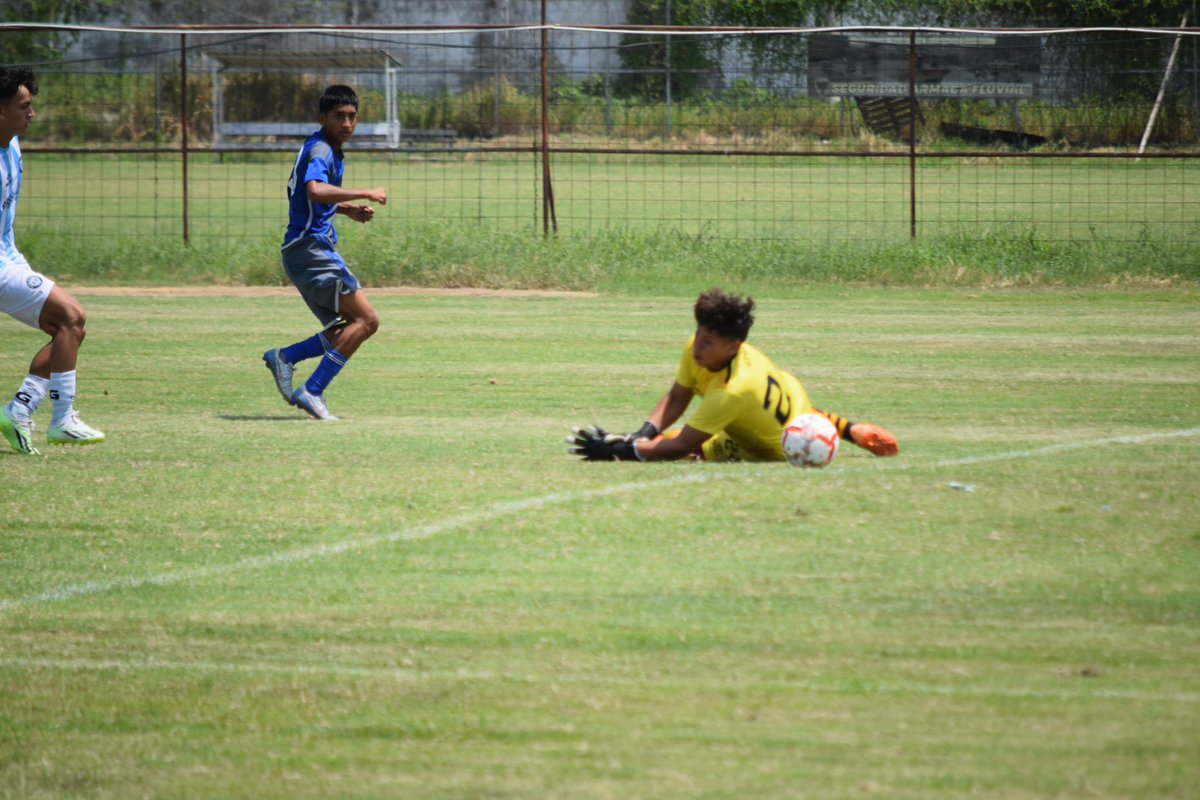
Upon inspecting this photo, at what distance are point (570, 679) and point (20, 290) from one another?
5202 millimetres

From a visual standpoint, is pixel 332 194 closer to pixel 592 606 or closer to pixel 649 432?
pixel 649 432

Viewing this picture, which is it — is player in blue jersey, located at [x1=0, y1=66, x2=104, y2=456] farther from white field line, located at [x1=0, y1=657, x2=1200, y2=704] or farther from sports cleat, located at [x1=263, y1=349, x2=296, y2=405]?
white field line, located at [x1=0, y1=657, x2=1200, y2=704]

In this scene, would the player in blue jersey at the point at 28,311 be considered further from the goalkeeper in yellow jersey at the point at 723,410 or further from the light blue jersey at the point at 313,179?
the goalkeeper in yellow jersey at the point at 723,410

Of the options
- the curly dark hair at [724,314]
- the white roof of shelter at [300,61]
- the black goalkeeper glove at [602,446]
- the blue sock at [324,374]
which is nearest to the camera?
the curly dark hair at [724,314]

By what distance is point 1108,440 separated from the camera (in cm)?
902

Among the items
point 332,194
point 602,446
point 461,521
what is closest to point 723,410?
point 602,446

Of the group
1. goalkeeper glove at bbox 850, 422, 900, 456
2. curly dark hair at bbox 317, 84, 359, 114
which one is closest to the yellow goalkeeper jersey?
goalkeeper glove at bbox 850, 422, 900, 456

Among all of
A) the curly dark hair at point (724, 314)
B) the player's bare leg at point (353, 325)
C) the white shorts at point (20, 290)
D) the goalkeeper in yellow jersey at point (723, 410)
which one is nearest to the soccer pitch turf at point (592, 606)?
the goalkeeper in yellow jersey at point (723, 410)

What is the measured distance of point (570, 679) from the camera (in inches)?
200

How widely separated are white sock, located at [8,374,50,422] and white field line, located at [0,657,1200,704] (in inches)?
152

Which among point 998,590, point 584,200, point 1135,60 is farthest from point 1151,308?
point 584,200

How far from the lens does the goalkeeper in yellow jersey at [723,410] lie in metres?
8.08

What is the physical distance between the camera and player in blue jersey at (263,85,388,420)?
1031cm

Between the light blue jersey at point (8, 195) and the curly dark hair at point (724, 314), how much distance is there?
3983 millimetres
